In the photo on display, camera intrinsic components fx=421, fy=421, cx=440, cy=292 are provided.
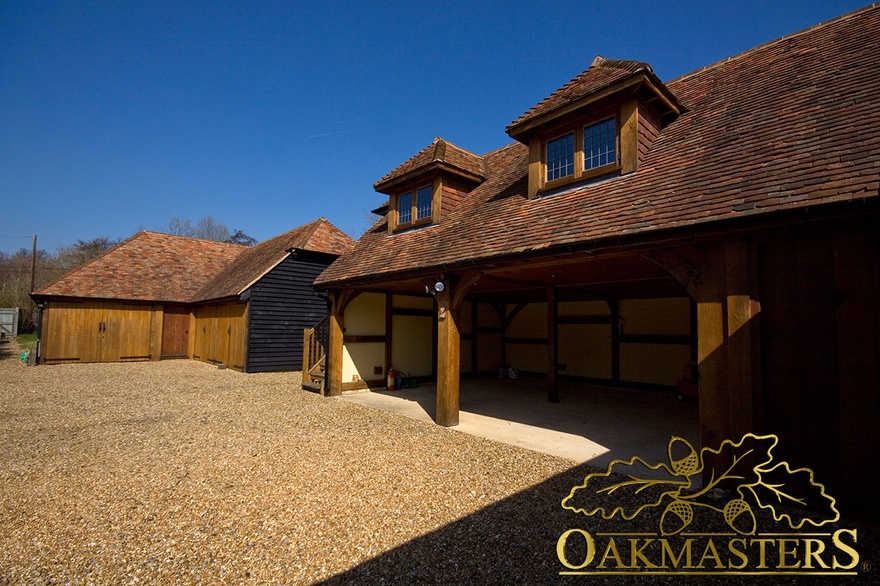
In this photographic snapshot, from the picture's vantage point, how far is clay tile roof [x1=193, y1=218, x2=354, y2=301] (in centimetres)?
A: 1639

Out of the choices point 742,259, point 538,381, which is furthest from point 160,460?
point 538,381

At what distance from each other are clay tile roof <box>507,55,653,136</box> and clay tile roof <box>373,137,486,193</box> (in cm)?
204

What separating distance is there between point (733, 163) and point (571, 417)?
5216 mm

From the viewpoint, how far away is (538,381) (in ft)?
45.6

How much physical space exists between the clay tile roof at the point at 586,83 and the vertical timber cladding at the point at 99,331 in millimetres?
18900

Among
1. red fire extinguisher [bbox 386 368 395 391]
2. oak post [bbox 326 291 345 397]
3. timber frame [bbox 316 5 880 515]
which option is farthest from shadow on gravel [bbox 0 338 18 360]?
timber frame [bbox 316 5 880 515]

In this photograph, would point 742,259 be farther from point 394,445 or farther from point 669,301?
point 669,301

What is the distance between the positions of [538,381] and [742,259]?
9.96 meters

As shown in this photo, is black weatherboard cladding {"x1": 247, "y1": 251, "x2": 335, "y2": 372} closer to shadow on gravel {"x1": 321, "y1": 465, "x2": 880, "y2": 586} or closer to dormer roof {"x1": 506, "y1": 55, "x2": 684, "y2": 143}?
dormer roof {"x1": 506, "y1": 55, "x2": 684, "y2": 143}

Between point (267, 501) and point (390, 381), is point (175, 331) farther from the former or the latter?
point (267, 501)

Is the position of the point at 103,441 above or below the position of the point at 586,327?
below

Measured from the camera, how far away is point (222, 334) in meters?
17.5

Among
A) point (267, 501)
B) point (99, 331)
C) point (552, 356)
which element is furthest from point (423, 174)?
point (99, 331)

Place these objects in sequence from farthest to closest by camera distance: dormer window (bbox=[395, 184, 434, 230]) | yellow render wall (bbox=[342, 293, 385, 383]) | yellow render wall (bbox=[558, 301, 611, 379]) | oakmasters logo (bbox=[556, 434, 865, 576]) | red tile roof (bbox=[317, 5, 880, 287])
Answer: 1. yellow render wall (bbox=[558, 301, 611, 379])
2. yellow render wall (bbox=[342, 293, 385, 383])
3. dormer window (bbox=[395, 184, 434, 230])
4. red tile roof (bbox=[317, 5, 880, 287])
5. oakmasters logo (bbox=[556, 434, 865, 576])
